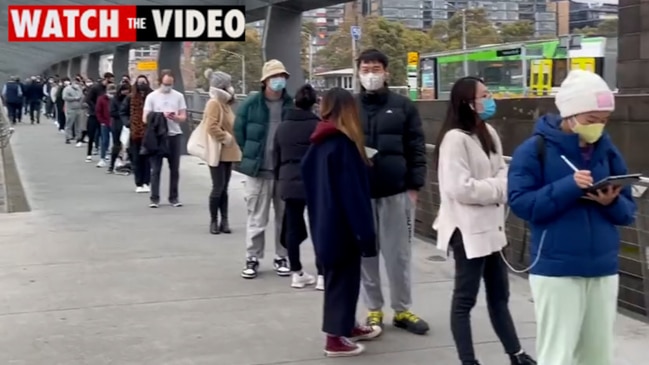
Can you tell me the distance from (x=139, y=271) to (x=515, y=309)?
3.50 meters

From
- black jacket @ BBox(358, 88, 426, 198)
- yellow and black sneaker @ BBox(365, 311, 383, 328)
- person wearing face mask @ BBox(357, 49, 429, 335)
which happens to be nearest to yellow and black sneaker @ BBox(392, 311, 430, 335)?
person wearing face mask @ BBox(357, 49, 429, 335)

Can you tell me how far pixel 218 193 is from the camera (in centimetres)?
1038

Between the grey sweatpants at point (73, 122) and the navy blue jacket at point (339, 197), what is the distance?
62.4ft

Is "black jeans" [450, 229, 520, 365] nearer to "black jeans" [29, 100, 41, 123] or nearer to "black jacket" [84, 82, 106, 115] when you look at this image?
"black jacket" [84, 82, 106, 115]

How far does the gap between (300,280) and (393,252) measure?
1742 millimetres

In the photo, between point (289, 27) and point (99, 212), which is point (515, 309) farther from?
point (289, 27)

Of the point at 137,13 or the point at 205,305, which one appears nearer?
the point at 205,305

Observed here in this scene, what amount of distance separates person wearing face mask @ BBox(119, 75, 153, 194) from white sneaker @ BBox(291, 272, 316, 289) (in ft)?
19.2

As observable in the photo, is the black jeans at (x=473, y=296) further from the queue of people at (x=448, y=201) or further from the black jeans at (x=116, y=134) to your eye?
the black jeans at (x=116, y=134)

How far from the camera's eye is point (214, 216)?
10.6 m

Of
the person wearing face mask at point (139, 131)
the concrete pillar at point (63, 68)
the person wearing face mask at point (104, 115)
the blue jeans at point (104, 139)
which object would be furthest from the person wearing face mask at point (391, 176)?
the concrete pillar at point (63, 68)

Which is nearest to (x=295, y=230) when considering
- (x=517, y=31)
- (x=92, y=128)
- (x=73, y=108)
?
(x=92, y=128)

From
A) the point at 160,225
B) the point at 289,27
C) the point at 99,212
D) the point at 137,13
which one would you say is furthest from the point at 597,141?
the point at 137,13

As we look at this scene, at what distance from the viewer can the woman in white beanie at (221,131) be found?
396 inches
